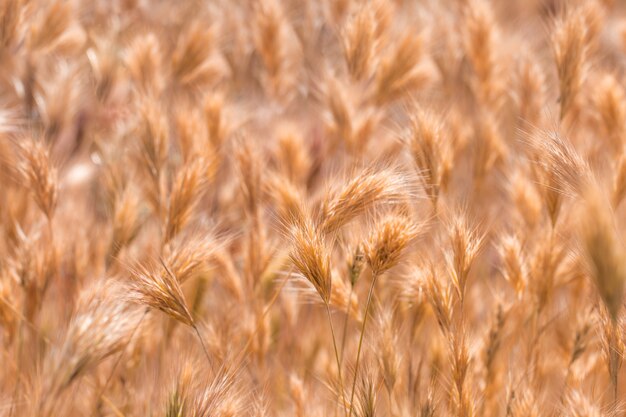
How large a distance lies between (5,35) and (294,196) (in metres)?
0.75

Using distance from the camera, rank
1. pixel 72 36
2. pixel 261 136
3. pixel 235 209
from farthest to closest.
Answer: pixel 261 136, pixel 72 36, pixel 235 209

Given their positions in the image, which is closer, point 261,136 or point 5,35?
point 5,35

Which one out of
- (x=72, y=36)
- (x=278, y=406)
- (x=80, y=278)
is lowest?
(x=278, y=406)

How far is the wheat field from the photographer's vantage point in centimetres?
105

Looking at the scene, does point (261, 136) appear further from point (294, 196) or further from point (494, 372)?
point (494, 372)

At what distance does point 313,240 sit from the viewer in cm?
104

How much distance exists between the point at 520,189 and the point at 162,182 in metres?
0.78

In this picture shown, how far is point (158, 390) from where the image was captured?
1234 mm

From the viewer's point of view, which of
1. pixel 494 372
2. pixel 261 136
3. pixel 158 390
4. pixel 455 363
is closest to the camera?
pixel 455 363

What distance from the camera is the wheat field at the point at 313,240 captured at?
1048 millimetres

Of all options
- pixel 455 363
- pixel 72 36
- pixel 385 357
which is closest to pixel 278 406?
pixel 385 357

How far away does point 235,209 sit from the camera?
1830 millimetres

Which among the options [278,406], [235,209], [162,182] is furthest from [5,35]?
[278,406]

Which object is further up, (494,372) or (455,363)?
(455,363)
